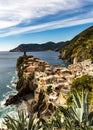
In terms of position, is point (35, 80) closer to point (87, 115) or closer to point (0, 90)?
point (0, 90)

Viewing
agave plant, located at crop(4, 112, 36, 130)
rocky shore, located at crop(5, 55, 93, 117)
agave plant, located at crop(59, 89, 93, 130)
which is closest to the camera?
agave plant, located at crop(4, 112, 36, 130)

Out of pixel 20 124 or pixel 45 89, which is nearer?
pixel 20 124

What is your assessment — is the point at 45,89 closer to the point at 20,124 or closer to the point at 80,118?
the point at 80,118

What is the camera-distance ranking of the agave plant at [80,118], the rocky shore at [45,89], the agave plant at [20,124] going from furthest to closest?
the rocky shore at [45,89], the agave plant at [80,118], the agave plant at [20,124]

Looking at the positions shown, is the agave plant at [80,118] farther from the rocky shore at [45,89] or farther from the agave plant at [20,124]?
the rocky shore at [45,89]

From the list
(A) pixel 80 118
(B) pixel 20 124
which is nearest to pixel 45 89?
(A) pixel 80 118

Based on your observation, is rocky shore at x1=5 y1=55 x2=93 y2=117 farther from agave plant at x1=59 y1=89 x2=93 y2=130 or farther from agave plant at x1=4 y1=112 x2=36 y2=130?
agave plant at x1=4 y1=112 x2=36 y2=130

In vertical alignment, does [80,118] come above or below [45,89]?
above

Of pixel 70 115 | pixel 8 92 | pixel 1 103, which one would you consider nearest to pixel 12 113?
A: pixel 1 103

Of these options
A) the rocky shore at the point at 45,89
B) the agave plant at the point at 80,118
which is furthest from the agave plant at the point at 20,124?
the rocky shore at the point at 45,89

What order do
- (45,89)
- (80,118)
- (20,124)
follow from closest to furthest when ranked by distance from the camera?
(20,124)
(80,118)
(45,89)

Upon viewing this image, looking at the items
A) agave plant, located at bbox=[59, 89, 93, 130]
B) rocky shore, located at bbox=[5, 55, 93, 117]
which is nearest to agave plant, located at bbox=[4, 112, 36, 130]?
agave plant, located at bbox=[59, 89, 93, 130]

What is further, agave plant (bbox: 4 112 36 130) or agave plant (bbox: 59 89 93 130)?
agave plant (bbox: 59 89 93 130)

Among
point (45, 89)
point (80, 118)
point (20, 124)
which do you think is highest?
point (20, 124)
